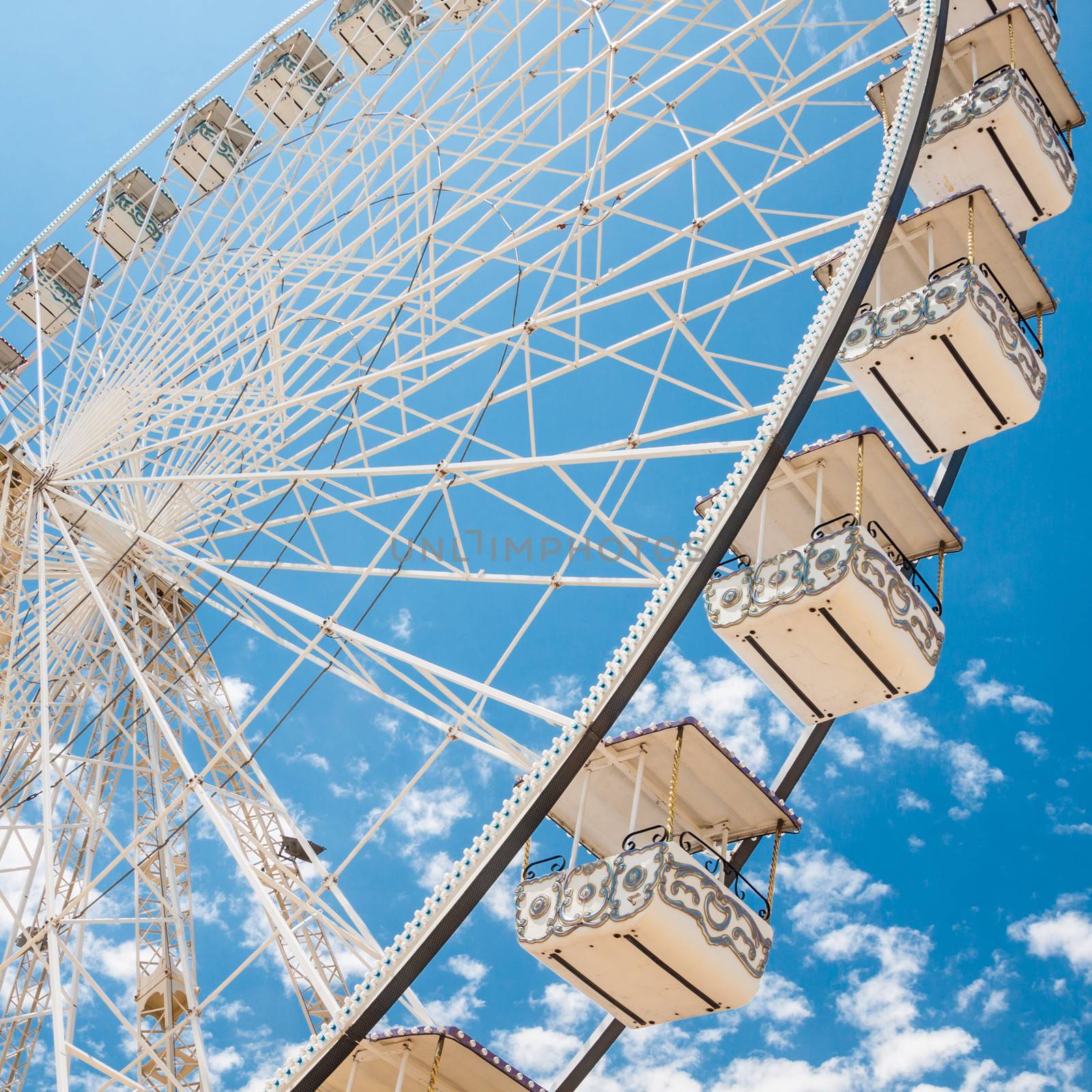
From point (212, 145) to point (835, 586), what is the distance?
43.4ft

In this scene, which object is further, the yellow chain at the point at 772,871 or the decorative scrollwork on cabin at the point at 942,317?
the decorative scrollwork on cabin at the point at 942,317

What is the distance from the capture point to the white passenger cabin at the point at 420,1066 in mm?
8688

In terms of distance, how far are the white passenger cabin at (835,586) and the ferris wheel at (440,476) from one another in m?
0.02

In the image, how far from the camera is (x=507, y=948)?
33.5m

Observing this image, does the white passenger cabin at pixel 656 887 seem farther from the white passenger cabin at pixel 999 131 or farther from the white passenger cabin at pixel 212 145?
the white passenger cabin at pixel 212 145

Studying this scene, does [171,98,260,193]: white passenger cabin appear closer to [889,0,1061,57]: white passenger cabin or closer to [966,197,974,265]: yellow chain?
[889,0,1061,57]: white passenger cabin

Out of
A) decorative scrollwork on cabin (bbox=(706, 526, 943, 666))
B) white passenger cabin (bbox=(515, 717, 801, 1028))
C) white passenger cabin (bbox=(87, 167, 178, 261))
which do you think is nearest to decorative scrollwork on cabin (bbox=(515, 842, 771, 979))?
white passenger cabin (bbox=(515, 717, 801, 1028))

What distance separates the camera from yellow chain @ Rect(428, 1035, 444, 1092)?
8734 millimetres

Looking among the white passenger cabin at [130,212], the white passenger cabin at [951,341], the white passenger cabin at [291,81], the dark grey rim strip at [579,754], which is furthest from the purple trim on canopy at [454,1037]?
the white passenger cabin at [130,212]

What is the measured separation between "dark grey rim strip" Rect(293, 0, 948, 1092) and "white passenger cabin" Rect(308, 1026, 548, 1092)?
477 millimetres

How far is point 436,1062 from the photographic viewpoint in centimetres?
877

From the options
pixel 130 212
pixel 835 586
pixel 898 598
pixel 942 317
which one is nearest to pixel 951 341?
pixel 942 317

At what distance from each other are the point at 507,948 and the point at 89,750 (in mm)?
19584

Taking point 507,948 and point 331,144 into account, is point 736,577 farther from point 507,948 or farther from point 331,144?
point 507,948
